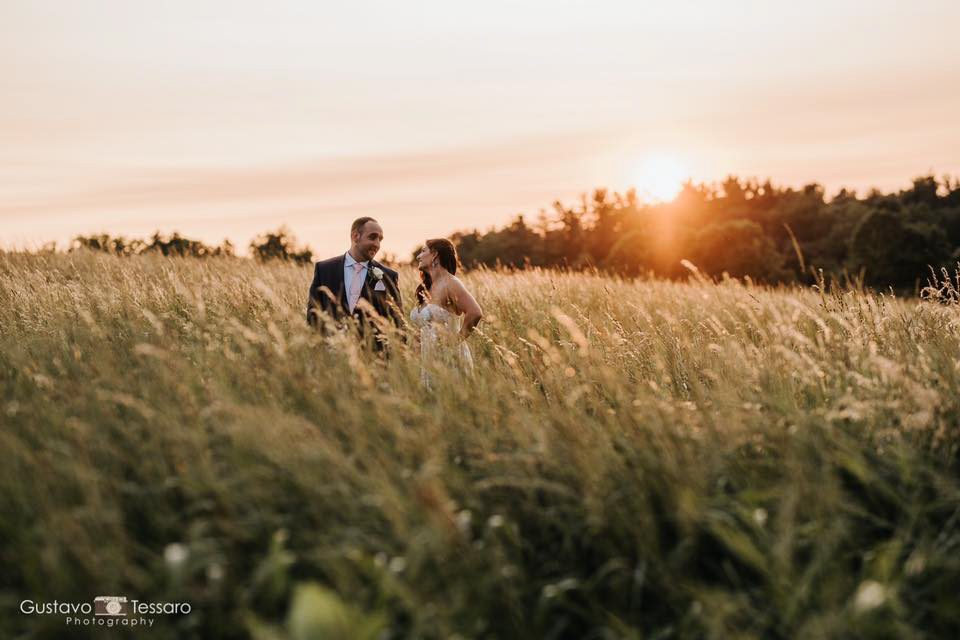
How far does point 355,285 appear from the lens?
6340mm

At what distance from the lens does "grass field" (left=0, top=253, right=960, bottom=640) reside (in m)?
2.55

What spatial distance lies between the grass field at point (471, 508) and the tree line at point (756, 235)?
17360mm

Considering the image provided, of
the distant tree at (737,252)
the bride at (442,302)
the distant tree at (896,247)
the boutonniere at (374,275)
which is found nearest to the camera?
the bride at (442,302)

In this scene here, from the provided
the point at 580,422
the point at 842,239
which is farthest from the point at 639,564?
the point at 842,239

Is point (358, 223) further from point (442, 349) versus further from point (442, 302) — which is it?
point (442, 349)

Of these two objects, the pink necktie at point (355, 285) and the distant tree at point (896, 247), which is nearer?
the pink necktie at point (355, 285)

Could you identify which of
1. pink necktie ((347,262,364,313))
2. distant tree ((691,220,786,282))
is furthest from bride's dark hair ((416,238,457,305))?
distant tree ((691,220,786,282))

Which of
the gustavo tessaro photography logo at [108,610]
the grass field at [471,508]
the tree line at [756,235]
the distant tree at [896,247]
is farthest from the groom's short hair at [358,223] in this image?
the distant tree at [896,247]

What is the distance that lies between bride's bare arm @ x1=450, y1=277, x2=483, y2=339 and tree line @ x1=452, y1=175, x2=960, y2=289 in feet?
46.9

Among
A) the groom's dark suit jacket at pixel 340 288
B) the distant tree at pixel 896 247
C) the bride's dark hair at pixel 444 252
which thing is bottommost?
the distant tree at pixel 896 247

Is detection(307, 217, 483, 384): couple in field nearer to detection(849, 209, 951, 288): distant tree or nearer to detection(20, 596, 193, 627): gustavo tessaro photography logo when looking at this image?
detection(20, 596, 193, 627): gustavo tessaro photography logo

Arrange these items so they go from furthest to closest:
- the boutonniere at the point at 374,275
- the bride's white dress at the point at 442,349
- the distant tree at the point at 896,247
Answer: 1. the distant tree at the point at 896,247
2. the boutonniere at the point at 374,275
3. the bride's white dress at the point at 442,349

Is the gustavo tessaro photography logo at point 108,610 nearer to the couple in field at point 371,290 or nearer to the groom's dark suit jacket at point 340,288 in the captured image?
the couple in field at point 371,290

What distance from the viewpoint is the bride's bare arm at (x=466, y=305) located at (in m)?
6.41
